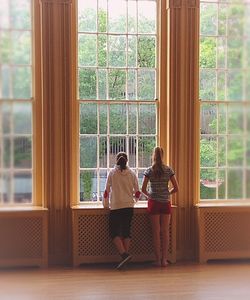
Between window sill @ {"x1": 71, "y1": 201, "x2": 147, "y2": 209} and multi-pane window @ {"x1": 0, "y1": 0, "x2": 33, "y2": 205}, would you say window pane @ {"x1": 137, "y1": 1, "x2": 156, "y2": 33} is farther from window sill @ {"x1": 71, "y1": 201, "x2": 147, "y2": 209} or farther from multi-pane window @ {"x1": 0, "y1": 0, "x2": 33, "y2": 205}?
window sill @ {"x1": 71, "y1": 201, "x2": 147, "y2": 209}

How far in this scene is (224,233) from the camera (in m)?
6.41

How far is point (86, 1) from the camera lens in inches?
253

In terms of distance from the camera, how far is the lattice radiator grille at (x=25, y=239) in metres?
6.05

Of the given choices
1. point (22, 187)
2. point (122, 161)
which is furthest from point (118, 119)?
point (22, 187)

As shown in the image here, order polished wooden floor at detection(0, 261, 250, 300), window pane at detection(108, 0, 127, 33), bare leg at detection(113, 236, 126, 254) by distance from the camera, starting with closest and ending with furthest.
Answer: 1. polished wooden floor at detection(0, 261, 250, 300)
2. bare leg at detection(113, 236, 126, 254)
3. window pane at detection(108, 0, 127, 33)

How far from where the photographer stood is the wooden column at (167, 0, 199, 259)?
643 centimetres

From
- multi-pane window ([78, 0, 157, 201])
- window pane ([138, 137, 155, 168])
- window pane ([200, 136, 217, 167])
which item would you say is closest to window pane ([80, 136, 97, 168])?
multi-pane window ([78, 0, 157, 201])

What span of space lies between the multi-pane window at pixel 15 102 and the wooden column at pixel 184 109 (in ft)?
5.80

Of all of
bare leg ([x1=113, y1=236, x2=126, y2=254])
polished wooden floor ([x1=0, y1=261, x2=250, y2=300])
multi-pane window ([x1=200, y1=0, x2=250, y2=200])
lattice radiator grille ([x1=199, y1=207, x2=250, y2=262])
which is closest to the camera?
polished wooden floor ([x1=0, y1=261, x2=250, y2=300])

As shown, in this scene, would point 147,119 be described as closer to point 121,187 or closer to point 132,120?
point 132,120

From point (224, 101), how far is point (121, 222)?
2087 millimetres

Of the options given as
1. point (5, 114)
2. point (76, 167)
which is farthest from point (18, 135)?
point (76, 167)

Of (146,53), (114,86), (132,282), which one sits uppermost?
(146,53)

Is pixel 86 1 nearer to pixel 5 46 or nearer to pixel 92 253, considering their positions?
pixel 5 46
